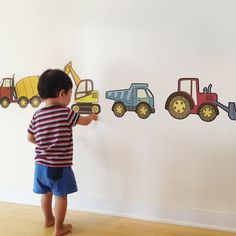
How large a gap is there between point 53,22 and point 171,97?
69 centimetres

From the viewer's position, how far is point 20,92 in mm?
1789

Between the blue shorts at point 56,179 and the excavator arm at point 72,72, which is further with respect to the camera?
the excavator arm at point 72,72

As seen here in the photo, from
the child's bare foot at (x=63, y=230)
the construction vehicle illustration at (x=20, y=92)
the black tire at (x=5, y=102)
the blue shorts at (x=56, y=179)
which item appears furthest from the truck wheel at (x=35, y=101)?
the child's bare foot at (x=63, y=230)

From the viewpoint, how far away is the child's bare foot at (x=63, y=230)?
4.66 ft

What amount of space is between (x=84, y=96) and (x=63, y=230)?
0.61 metres

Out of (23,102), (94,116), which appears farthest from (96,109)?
(23,102)

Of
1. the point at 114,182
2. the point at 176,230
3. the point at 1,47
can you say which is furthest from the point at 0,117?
the point at 176,230

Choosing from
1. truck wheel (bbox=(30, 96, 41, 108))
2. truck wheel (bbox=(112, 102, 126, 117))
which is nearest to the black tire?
truck wheel (bbox=(30, 96, 41, 108))

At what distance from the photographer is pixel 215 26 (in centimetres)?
145

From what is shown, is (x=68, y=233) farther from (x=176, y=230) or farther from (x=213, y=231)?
(x=213, y=231)

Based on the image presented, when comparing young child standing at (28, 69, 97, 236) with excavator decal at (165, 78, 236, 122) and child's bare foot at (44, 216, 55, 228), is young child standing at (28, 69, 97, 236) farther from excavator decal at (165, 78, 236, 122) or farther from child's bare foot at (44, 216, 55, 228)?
excavator decal at (165, 78, 236, 122)

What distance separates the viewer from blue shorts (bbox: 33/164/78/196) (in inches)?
56.4

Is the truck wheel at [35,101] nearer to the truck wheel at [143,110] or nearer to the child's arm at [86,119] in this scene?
the child's arm at [86,119]

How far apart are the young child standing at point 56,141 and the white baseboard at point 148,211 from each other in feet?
0.76
